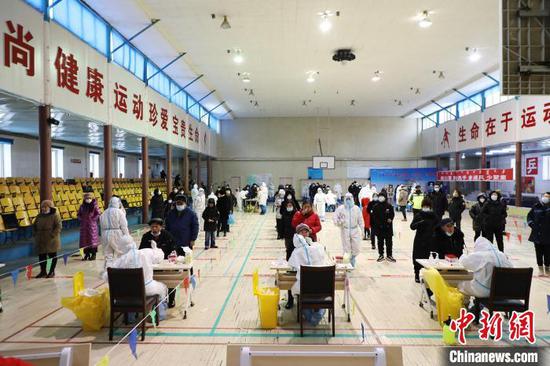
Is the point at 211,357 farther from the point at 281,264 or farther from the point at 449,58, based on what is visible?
the point at 449,58

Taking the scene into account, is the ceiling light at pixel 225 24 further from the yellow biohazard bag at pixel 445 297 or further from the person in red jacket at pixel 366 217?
the yellow biohazard bag at pixel 445 297

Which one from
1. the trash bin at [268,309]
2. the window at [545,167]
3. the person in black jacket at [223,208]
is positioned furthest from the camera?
the window at [545,167]

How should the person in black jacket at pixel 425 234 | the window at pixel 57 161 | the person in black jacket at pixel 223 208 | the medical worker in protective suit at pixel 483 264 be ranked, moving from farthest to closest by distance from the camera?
the window at pixel 57 161 < the person in black jacket at pixel 223 208 < the person in black jacket at pixel 425 234 < the medical worker in protective suit at pixel 483 264

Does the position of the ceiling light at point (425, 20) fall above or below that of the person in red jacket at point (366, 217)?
above

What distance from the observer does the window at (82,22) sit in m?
8.91

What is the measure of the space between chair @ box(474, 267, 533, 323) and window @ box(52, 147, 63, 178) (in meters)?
19.5

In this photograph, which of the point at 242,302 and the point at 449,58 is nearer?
the point at 242,302

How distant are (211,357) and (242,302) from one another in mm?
1821

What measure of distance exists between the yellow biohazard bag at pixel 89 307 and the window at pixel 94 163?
1921cm

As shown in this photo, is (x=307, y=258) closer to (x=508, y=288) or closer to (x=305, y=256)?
(x=305, y=256)

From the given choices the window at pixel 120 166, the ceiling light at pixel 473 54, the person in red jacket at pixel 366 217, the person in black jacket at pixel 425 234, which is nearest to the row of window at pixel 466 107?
the ceiling light at pixel 473 54

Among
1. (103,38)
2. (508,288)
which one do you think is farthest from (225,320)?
(103,38)

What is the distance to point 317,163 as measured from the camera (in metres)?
27.0

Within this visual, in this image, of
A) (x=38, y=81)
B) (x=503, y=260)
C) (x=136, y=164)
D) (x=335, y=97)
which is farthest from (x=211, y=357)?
(x=136, y=164)
